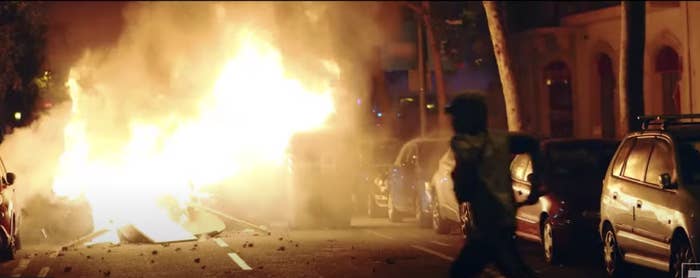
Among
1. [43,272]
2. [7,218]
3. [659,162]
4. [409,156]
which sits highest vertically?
[659,162]

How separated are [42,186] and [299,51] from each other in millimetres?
9438

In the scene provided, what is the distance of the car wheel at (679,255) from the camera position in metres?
11.3

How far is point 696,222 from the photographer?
435 inches

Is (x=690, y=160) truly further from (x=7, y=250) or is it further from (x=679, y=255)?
(x=7, y=250)

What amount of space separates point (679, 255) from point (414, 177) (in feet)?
38.9

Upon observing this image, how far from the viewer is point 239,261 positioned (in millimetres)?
16281

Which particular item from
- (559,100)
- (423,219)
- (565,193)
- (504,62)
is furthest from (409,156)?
(559,100)

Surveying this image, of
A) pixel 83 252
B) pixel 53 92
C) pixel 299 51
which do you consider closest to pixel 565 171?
pixel 83 252

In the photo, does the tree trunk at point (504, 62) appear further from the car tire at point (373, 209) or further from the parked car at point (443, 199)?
the parked car at point (443, 199)

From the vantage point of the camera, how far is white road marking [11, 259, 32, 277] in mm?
15320

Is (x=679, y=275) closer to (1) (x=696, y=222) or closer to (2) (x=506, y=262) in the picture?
(1) (x=696, y=222)

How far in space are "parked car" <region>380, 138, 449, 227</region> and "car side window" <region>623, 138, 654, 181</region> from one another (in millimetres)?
9251


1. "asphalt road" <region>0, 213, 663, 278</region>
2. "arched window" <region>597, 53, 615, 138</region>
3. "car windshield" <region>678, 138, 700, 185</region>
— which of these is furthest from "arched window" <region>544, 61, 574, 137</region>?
"car windshield" <region>678, 138, 700, 185</region>

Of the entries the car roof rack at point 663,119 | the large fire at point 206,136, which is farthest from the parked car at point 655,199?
the large fire at point 206,136
